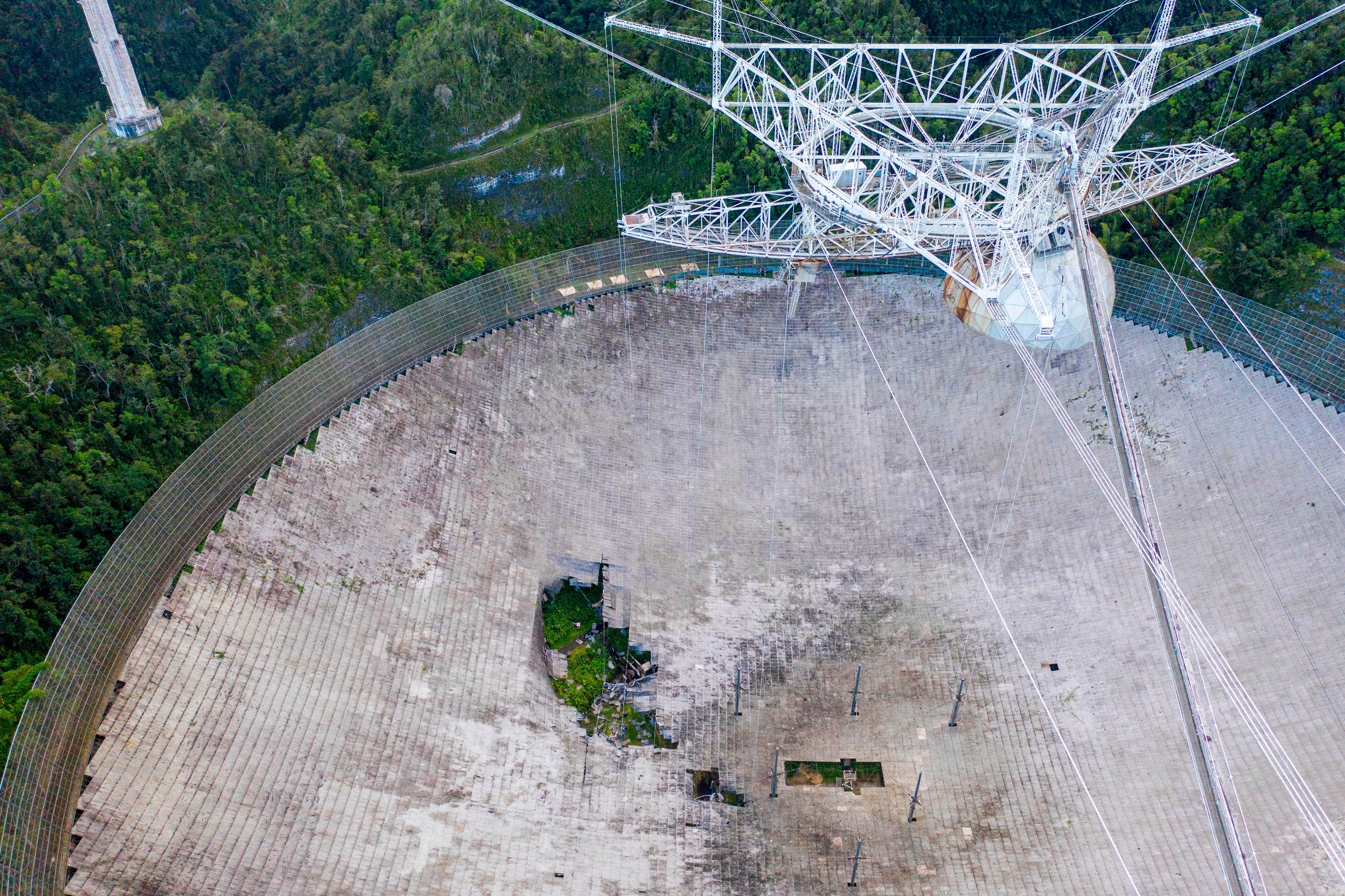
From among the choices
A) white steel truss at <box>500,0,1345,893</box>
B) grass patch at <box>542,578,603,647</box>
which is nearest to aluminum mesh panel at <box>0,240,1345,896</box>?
white steel truss at <box>500,0,1345,893</box>

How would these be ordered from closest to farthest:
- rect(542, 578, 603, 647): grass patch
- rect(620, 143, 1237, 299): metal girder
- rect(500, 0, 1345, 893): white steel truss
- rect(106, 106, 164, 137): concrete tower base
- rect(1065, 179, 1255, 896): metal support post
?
rect(1065, 179, 1255, 896): metal support post, rect(500, 0, 1345, 893): white steel truss, rect(620, 143, 1237, 299): metal girder, rect(542, 578, 603, 647): grass patch, rect(106, 106, 164, 137): concrete tower base

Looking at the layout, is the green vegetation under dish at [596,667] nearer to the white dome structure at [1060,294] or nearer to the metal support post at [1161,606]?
the metal support post at [1161,606]

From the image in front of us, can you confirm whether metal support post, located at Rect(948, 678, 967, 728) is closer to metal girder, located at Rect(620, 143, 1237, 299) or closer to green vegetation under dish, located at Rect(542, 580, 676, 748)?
green vegetation under dish, located at Rect(542, 580, 676, 748)

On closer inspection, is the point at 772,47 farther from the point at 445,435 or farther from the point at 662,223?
the point at 445,435

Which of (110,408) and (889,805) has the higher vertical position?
(110,408)

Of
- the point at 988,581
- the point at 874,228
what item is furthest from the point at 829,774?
the point at 874,228

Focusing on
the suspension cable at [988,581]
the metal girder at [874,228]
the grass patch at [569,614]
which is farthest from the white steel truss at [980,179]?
the grass patch at [569,614]

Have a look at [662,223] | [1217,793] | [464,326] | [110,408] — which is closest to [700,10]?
[662,223]
